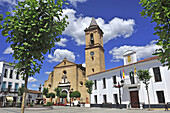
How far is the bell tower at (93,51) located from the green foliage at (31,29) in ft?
107

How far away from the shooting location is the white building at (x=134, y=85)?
1858 cm

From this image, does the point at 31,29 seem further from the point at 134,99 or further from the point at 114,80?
the point at 114,80

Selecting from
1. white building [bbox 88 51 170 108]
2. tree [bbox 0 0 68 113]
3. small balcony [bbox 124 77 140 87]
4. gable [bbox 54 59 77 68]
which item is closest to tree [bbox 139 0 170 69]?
tree [bbox 0 0 68 113]

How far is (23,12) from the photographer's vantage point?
17.4ft

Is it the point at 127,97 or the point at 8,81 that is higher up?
the point at 8,81

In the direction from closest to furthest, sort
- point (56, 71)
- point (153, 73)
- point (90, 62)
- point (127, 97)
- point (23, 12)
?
point (23, 12) < point (153, 73) < point (127, 97) < point (90, 62) < point (56, 71)

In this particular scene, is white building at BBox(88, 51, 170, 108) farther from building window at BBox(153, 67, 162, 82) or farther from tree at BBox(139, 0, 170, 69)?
tree at BBox(139, 0, 170, 69)

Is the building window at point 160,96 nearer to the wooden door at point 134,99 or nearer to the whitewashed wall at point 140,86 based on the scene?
the whitewashed wall at point 140,86

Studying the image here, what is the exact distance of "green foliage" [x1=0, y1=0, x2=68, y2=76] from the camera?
528 cm

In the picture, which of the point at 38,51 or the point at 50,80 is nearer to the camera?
the point at 38,51

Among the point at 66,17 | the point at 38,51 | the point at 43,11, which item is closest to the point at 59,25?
the point at 66,17

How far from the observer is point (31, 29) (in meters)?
5.36

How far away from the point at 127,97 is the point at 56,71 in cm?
2895

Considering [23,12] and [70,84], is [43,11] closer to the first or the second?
[23,12]
